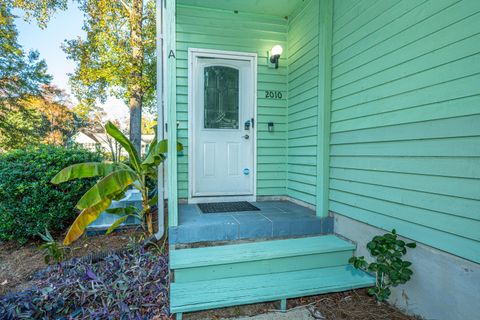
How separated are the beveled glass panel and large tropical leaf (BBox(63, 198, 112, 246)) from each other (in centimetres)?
182

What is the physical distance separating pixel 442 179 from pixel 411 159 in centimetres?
28

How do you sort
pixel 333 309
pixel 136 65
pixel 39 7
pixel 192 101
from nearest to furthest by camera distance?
1. pixel 333 309
2. pixel 192 101
3. pixel 136 65
4. pixel 39 7

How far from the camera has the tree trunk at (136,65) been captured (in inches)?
285

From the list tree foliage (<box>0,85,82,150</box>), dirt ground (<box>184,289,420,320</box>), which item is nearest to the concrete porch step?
dirt ground (<box>184,289,420,320</box>)

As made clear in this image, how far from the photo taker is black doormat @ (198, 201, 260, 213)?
322 centimetres

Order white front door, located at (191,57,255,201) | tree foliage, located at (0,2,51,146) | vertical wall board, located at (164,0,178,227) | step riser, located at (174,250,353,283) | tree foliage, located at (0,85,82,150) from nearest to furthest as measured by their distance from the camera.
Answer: step riser, located at (174,250,353,283)
vertical wall board, located at (164,0,178,227)
white front door, located at (191,57,255,201)
tree foliage, located at (0,2,51,146)
tree foliage, located at (0,85,82,150)

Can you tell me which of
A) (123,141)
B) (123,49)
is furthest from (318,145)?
(123,49)

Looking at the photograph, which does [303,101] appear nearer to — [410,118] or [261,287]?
[410,118]

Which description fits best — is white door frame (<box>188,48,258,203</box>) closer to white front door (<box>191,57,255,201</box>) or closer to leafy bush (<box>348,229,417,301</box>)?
white front door (<box>191,57,255,201</box>)

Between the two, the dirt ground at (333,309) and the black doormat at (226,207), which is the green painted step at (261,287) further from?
the black doormat at (226,207)

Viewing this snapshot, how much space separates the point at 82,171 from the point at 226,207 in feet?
5.88

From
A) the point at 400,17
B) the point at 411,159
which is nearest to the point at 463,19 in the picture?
the point at 400,17

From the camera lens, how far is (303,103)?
3.50 meters

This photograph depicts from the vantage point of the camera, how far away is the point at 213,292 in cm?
203
